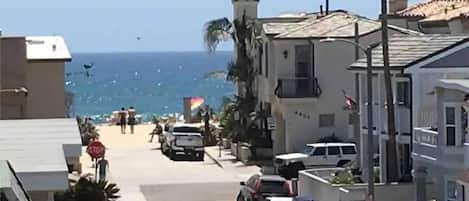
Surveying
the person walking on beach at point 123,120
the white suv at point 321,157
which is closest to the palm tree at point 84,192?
the white suv at point 321,157

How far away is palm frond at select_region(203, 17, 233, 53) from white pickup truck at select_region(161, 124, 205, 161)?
4608 mm

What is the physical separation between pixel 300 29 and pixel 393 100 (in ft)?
53.1

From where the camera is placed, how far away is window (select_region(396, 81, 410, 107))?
39.1 m

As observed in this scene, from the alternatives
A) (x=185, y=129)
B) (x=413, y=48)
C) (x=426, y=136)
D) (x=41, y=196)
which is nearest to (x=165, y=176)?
(x=185, y=129)

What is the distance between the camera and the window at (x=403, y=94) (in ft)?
128

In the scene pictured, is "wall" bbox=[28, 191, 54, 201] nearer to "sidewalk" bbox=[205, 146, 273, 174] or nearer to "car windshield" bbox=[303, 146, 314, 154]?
"car windshield" bbox=[303, 146, 314, 154]

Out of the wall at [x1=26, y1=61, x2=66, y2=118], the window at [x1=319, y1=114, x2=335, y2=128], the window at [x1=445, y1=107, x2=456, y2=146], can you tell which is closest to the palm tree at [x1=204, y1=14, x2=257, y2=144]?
the window at [x1=319, y1=114, x2=335, y2=128]

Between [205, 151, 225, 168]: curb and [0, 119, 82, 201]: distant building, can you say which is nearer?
[0, 119, 82, 201]: distant building

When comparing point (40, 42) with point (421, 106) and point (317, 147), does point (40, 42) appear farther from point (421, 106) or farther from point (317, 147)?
point (421, 106)

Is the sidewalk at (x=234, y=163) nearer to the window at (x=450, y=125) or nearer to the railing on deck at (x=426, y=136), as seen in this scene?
the railing on deck at (x=426, y=136)

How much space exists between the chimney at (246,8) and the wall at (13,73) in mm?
25880

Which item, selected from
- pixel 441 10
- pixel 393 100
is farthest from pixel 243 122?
pixel 393 100

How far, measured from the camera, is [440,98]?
112 feet

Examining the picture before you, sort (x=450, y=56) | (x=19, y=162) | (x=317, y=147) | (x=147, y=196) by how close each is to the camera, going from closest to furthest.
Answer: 1. (x=19, y=162)
2. (x=450, y=56)
3. (x=147, y=196)
4. (x=317, y=147)
